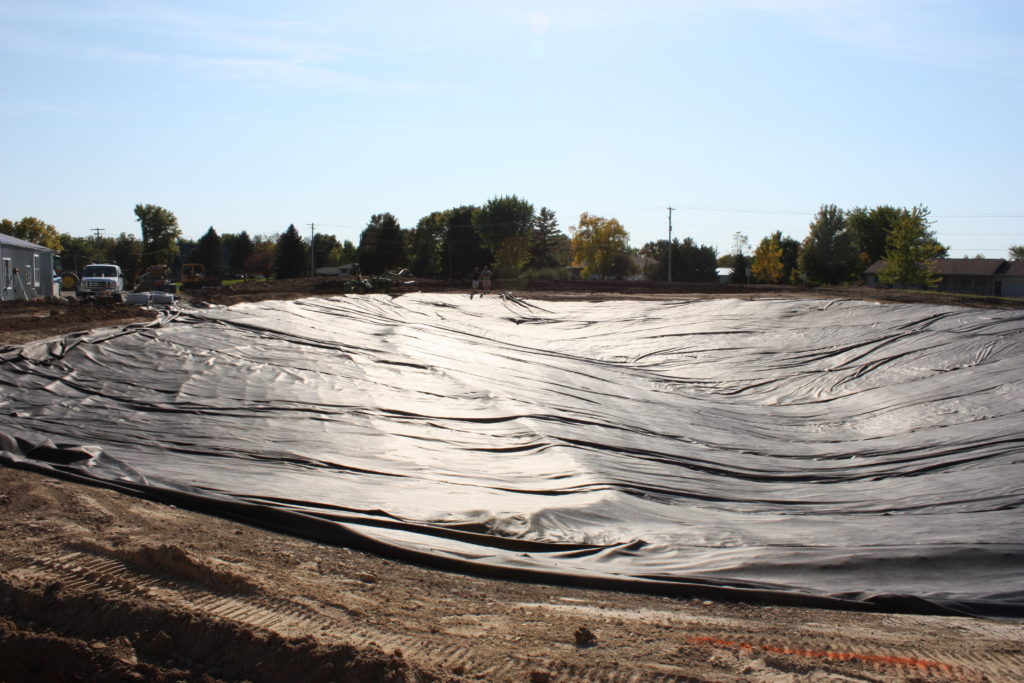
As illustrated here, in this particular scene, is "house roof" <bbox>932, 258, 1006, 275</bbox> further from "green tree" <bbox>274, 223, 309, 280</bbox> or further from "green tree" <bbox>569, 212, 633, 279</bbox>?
"green tree" <bbox>274, 223, 309, 280</bbox>

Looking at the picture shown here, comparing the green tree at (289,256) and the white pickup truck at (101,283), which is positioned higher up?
the green tree at (289,256)

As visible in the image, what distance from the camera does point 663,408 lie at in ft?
34.2

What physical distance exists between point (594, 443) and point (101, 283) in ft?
91.6

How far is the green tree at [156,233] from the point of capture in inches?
2825

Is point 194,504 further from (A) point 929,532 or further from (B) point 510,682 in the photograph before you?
(A) point 929,532

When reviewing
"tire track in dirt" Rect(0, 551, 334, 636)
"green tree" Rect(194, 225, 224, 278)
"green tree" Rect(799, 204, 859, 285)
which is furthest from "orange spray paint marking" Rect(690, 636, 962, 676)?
"green tree" Rect(194, 225, 224, 278)

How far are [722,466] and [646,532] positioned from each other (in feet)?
8.96

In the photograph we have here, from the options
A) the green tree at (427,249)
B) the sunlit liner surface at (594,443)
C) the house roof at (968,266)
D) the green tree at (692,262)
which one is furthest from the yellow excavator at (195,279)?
the house roof at (968,266)

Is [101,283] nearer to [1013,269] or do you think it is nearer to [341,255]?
[1013,269]

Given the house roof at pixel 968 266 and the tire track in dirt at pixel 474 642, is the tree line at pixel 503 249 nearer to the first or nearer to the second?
the house roof at pixel 968 266

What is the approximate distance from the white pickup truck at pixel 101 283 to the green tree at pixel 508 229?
41445 mm

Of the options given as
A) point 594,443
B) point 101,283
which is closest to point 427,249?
point 101,283

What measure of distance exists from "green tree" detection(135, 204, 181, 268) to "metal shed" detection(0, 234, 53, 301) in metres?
38.1

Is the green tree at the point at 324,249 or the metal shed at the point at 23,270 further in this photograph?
the green tree at the point at 324,249
